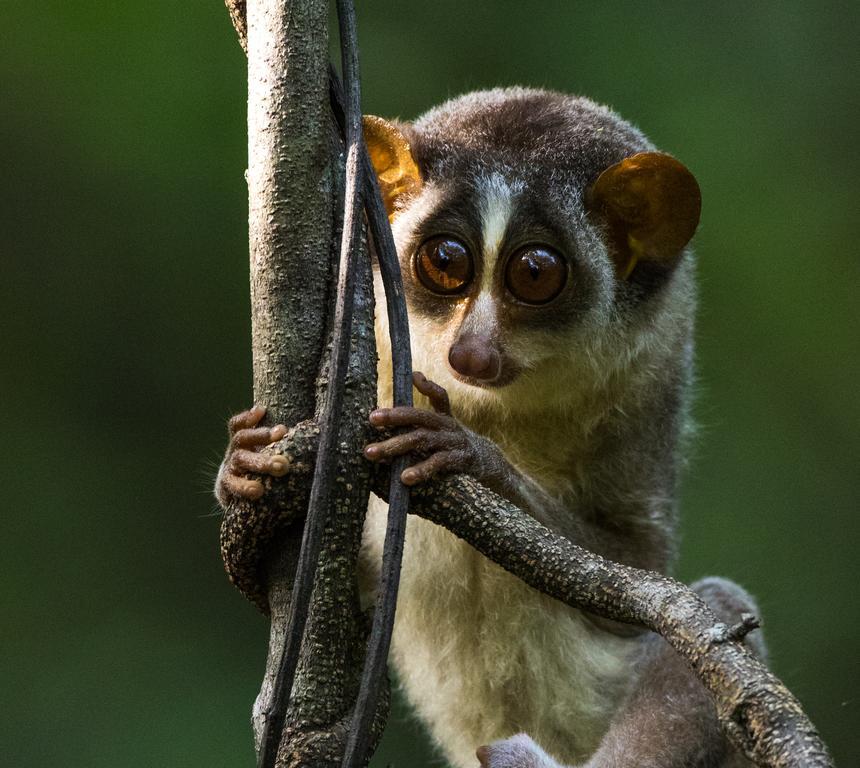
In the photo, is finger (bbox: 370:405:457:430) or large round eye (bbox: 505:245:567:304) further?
large round eye (bbox: 505:245:567:304)

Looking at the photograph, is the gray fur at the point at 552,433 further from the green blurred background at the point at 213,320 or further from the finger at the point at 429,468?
the green blurred background at the point at 213,320

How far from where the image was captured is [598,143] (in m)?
2.71

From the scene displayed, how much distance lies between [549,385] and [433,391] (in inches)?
28.0

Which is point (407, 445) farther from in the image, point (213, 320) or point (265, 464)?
point (213, 320)

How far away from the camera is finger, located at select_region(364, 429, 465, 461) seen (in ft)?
5.34

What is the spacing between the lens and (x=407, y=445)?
1652mm

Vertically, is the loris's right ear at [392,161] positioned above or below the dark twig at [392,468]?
above

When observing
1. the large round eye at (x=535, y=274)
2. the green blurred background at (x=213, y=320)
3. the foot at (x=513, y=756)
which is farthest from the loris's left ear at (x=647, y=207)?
the green blurred background at (x=213, y=320)

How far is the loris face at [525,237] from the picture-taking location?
2469 millimetres

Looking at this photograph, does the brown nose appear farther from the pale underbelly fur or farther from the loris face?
the pale underbelly fur

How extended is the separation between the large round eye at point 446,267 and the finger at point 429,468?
2.45 ft

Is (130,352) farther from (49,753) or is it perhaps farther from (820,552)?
(820,552)

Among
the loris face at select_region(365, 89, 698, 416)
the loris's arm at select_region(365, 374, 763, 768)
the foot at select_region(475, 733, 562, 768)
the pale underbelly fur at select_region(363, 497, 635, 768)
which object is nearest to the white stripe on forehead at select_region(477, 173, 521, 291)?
the loris face at select_region(365, 89, 698, 416)

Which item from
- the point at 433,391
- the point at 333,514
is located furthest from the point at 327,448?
the point at 433,391
